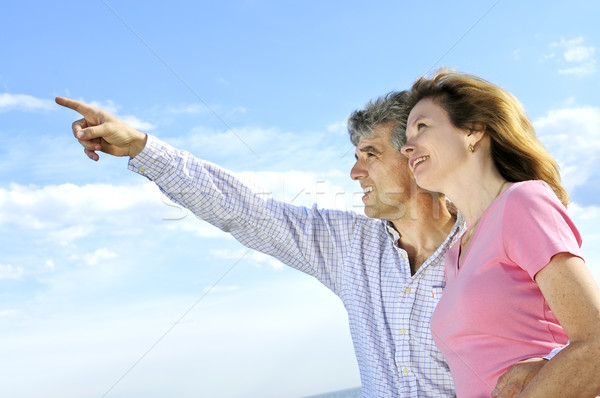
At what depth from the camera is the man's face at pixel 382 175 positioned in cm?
368

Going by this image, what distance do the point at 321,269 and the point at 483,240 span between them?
163cm

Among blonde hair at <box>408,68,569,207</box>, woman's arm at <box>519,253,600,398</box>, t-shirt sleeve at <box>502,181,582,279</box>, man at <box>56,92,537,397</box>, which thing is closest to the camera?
woman's arm at <box>519,253,600,398</box>

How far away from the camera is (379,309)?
3.27 meters

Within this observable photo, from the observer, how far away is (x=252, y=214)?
129 inches

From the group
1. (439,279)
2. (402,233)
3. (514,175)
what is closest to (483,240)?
(514,175)

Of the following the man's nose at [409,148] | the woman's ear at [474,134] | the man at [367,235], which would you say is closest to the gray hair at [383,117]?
the man at [367,235]

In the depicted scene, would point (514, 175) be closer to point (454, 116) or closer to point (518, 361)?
point (454, 116)

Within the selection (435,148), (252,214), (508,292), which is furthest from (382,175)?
(508,292)

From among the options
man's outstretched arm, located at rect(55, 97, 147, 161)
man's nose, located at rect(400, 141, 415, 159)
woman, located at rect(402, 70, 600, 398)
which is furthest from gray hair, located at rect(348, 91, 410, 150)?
man's outstretched arm, located at rect(55, 97, 147, 161)

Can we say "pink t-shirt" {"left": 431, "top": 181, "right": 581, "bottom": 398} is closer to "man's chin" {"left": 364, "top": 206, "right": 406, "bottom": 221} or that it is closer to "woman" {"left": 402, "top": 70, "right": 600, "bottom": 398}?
"woman" {"left": 402, "top": 70, "right": 600, "bottom": 398}

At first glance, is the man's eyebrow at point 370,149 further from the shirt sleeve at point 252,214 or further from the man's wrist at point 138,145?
the man's wrist at point 138,145

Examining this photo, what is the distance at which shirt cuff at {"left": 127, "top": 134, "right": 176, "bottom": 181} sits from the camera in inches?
116

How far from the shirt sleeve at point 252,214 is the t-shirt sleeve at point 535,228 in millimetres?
1599

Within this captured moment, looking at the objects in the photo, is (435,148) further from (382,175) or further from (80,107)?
(80,107)
